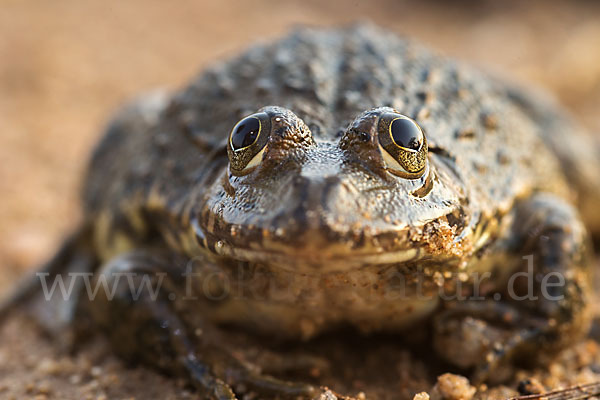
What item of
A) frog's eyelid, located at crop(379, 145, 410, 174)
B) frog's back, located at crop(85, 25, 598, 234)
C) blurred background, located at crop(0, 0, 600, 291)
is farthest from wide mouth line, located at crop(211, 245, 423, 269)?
blurred background, located at crop(0, 0, 600, 291)

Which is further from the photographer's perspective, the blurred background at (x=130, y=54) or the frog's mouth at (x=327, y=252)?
the blurred background at (x=130, y=54)

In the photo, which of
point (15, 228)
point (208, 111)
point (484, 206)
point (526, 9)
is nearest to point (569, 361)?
point (484, 206)

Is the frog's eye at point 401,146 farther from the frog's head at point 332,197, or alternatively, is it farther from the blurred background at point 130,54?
the blurred background at point 130,54

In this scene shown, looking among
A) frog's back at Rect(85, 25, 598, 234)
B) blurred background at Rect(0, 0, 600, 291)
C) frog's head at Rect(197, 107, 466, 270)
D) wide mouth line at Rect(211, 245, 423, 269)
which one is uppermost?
blurred background at Rect(0, 0, 600, 291)

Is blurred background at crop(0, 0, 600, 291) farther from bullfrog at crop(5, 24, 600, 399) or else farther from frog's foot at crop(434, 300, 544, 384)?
frog's foot at crop(434, 300, 544, 384)

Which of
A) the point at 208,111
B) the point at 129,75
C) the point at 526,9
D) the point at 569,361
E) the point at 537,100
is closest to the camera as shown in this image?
the point at 569,361

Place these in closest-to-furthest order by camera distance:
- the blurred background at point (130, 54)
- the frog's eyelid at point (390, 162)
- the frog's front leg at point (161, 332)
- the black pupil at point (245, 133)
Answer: the frog's eyelid at point (390, 162), the black pupil at point (245, 133), the frog's front leg at point (161, 332), the blurred background at point (130, 54)

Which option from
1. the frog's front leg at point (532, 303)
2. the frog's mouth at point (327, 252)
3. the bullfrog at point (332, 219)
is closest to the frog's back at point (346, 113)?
the bullfrog at point (332, 219)

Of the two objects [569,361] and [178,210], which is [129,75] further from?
[569,361]
